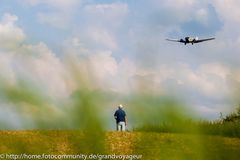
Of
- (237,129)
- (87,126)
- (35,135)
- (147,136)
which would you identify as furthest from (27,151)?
(237,129)

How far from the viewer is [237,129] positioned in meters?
26.5

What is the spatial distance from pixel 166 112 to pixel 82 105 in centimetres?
26

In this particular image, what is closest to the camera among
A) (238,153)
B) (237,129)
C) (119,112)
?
(238,153)

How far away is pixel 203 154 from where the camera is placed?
181 cm

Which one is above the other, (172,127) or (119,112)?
(119,112)

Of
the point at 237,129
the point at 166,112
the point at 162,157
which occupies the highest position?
the point at 237,129

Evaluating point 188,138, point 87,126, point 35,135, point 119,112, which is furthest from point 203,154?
point 119,112

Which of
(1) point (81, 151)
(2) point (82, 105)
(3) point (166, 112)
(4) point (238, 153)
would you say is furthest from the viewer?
(4) point (238, 153)

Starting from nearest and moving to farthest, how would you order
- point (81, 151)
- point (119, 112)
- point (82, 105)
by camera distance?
point (82, 105), point (81, 151), point (119, 112)

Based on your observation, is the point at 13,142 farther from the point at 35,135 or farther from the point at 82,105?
the point at 82,105

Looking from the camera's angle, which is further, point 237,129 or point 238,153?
point 237,129

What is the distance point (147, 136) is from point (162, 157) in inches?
3.2

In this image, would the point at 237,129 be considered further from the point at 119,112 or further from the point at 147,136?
the point at 147,136

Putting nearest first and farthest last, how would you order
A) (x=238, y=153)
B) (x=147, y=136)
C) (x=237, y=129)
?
(x=147, y=136), (x=238, y=153), (x=237, y=129)
